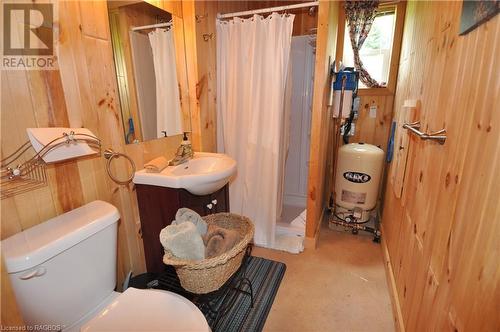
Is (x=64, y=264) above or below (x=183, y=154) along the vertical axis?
below

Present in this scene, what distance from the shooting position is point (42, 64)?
95 centimetres

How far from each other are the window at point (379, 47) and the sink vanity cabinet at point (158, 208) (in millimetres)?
2162

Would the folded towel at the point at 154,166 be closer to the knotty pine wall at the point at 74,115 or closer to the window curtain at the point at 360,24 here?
the knotty pine wall at the point at 74,115

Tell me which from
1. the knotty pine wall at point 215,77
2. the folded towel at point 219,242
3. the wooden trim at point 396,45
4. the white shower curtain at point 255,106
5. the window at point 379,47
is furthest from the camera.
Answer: the window at point 379,47

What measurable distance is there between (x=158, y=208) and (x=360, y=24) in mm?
2542

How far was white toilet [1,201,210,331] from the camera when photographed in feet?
2.58

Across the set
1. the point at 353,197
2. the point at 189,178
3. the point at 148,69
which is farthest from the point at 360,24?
the point at 189,178

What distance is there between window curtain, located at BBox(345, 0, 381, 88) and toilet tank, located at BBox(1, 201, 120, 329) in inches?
101

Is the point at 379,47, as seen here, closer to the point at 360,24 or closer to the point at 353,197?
the point at 360,24

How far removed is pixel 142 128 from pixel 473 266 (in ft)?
5.24

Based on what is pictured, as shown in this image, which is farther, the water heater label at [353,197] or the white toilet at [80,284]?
the water heater label at [353,197]

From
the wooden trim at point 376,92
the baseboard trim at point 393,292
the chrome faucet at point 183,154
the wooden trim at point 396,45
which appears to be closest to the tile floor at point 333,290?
the baseboard trim at point 393,292

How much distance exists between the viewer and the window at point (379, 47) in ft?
8.01

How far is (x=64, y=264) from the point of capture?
86cm
